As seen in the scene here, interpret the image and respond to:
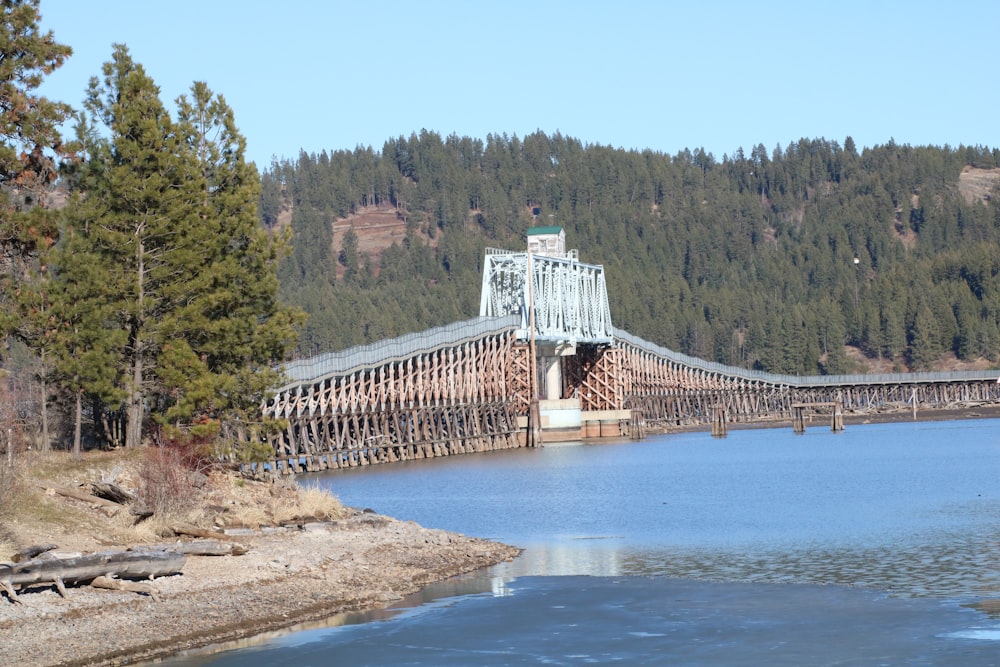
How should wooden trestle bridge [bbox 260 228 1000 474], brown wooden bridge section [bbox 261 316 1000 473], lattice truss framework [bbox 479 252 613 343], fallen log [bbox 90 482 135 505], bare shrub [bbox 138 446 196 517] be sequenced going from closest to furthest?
bare shrub [bbox 138 446 196 517] → fallen log [bbox 90 482 135 505] → brown wooden bridge section [bbox 261 316 1000 473] → wooden trestle bridge [bbox 260 228 1000 474] → lattice truss framework [bbox 479 252 613 343]

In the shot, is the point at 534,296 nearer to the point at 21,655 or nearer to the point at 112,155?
the point at 112,155

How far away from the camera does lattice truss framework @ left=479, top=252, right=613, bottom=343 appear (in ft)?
347

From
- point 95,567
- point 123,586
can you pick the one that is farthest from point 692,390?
point 95,567

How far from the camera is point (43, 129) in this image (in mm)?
37719

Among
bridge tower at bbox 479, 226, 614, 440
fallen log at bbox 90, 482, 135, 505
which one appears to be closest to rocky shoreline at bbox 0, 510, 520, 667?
fallen log at bbox 90, 482, 135, 505

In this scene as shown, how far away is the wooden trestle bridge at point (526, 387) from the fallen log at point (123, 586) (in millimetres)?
38032

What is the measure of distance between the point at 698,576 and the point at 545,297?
8059 cm

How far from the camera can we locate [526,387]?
100m

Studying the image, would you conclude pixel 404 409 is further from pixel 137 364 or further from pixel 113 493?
pixel 113 493

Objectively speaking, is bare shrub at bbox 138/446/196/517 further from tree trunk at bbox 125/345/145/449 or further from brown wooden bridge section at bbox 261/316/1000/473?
brown wooden bridge section at bbox 261/316/1000/473

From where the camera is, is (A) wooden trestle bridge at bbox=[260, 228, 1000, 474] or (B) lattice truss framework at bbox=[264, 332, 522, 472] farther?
(A) wooden trestle bridge at bbox=[260, 228, 1000, 474]

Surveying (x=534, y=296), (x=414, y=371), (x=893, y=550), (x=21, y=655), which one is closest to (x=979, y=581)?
(x=893, y=550)

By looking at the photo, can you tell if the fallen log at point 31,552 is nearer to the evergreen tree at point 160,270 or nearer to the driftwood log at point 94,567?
the driftwood log at point 94,567

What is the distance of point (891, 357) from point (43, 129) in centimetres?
15893
